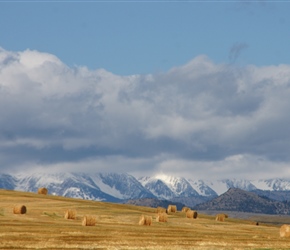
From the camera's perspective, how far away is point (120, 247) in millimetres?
50469

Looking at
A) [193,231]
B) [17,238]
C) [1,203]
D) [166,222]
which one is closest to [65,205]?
[1,203]

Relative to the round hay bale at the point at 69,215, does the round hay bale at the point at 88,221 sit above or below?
below

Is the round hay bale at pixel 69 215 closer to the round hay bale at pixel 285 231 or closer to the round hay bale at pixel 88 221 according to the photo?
the round hay bale at pixel 88 221

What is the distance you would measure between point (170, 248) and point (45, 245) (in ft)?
28.7

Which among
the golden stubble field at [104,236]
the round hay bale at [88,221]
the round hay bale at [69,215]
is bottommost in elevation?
the golden stubble field at [104,236]

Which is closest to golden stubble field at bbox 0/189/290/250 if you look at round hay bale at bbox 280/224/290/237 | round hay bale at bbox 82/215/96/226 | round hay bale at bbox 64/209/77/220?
round hay bale at bbox 82/215/96/226

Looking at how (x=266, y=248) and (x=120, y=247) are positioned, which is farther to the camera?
(x=266, y=248)

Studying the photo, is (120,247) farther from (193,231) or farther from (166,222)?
(166,222)

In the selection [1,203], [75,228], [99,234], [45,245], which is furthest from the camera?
[1,203]

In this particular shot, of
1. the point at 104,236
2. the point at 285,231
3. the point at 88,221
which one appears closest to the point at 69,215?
the point at 88,221

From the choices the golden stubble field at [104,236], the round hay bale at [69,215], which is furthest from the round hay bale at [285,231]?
the round hay bale at [69,215]

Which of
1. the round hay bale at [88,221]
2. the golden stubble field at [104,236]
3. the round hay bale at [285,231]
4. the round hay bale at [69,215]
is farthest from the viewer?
the round hay bale at [69,215]

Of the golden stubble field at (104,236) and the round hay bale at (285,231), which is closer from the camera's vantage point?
the golden stubble field at (104,236)

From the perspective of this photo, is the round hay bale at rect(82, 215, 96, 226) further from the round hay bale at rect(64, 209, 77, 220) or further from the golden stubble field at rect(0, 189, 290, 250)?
the round hay bale at rect(64, 209, 77, 220)
